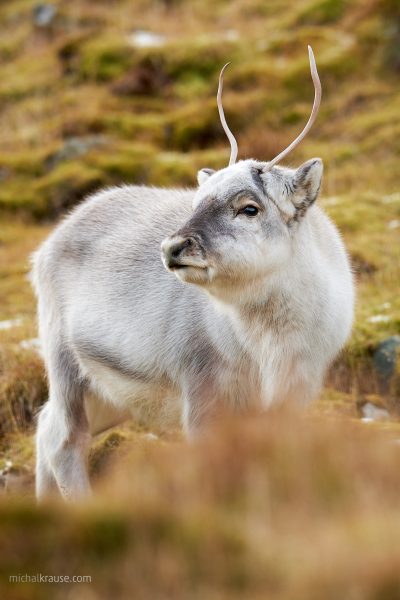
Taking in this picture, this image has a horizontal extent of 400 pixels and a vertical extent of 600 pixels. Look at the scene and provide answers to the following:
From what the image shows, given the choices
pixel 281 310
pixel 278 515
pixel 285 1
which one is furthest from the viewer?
pixel 285 1

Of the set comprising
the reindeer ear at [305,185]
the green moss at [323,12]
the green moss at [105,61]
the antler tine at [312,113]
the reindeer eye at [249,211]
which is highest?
the green moss at [323,12]

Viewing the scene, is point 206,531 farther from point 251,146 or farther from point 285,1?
point 285,1

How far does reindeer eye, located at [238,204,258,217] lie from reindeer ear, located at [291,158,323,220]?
12.6 inches

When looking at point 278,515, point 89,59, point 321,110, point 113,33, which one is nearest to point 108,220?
point 278,515

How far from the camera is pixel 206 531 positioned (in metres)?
3.27

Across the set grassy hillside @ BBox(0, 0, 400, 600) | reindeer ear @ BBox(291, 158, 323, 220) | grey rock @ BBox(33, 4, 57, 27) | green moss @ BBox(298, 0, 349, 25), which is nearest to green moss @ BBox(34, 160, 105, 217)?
grassy hillside @ BBox(0, 0, 400, 600)

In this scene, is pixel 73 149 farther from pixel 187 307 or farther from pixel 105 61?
pixel 187 307

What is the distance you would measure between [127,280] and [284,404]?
5.85ft

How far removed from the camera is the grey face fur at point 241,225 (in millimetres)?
5957

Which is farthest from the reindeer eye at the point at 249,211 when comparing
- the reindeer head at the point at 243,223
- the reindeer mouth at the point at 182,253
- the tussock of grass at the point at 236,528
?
the tussock of grass at the point at 236,528

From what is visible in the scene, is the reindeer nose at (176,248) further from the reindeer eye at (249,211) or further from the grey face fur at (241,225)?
the reindeer eye at (249,211)

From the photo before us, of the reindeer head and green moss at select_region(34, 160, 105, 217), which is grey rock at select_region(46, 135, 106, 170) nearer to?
green moss at select_region(34, 160, 105, 217)

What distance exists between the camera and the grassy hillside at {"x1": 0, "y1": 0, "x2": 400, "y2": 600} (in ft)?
10.4

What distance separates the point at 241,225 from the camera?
6.21 metres
